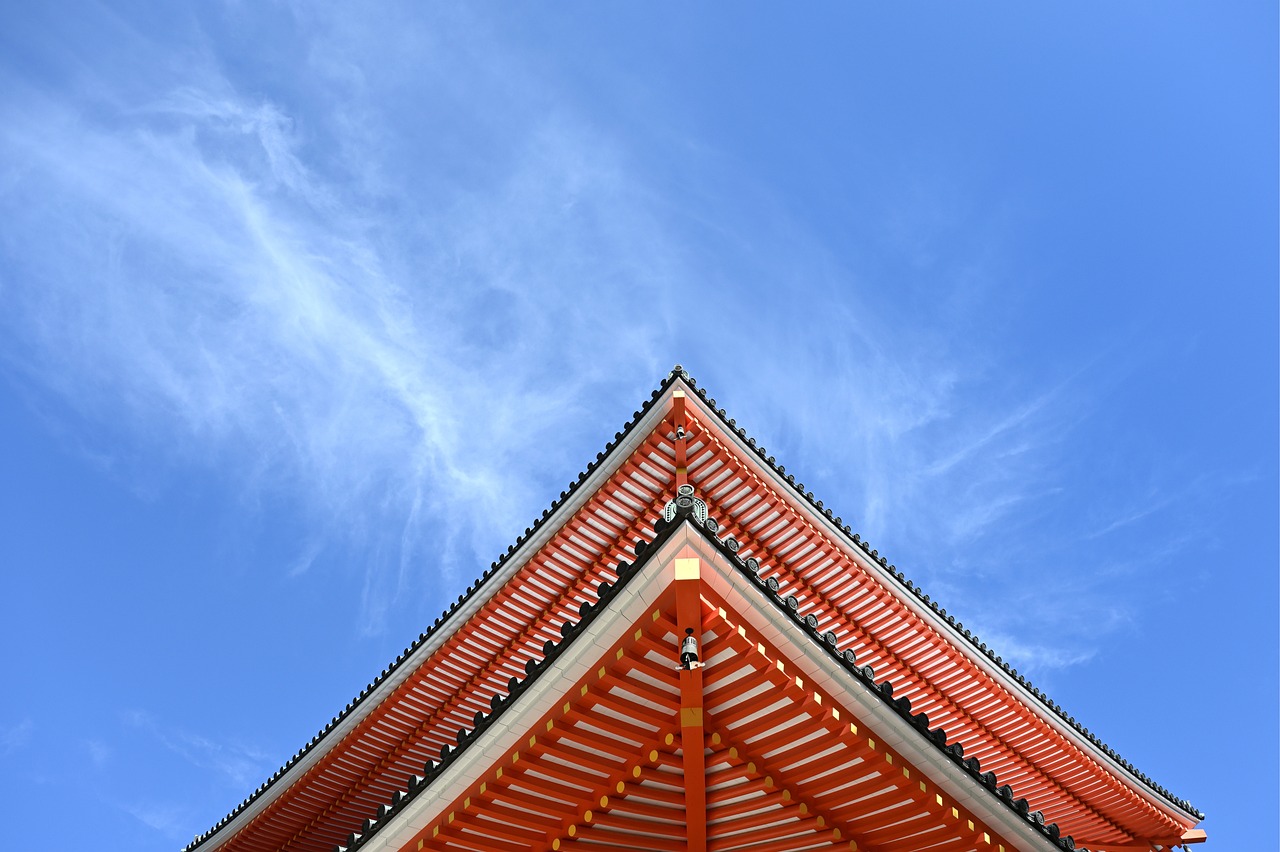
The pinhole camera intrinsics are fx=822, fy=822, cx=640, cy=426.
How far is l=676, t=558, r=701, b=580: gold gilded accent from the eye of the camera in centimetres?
530

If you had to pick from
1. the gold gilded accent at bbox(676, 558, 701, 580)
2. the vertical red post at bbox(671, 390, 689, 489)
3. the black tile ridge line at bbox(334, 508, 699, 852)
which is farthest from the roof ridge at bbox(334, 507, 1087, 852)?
the vertical red post at bbox(671, 390, 689, 489)

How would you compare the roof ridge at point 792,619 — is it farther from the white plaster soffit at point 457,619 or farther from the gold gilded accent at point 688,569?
the white plaster soffit at point 457,619

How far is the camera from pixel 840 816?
242 inches

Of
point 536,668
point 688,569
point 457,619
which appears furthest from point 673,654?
point 457,619

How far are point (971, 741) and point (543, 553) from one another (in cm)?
728

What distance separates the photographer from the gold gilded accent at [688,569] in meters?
5.30

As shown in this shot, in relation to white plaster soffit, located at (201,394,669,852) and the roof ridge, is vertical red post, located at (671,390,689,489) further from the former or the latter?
the roof ridge

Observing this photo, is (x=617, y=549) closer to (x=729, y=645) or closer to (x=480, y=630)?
(x=480, y=630)

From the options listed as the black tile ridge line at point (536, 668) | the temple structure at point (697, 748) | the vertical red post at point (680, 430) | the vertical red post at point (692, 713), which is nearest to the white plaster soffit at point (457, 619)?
the vertical red post at point (680, 430)

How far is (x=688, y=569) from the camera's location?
17.5 feet

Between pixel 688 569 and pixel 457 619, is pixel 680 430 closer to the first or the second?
pixel 457 619

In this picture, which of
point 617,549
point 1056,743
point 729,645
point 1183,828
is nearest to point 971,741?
point 1056,743

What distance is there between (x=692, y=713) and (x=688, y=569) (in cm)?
117

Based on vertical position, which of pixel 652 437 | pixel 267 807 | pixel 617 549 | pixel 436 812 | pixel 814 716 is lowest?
pixel 436 812
